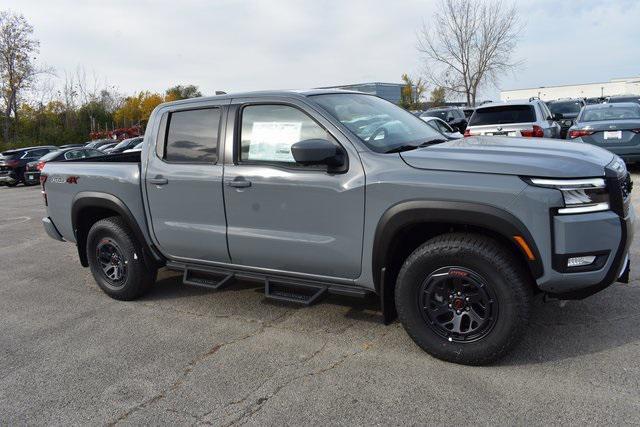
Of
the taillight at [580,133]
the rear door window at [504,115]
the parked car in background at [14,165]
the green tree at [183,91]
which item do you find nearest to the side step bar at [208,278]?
the rear door window at [504,115]

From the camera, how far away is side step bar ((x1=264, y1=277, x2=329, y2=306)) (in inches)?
155

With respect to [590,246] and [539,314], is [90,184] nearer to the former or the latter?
[539,314]

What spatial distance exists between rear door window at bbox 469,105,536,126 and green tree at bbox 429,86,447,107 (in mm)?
25932

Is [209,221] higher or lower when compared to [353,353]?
higher

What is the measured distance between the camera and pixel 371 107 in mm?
4434

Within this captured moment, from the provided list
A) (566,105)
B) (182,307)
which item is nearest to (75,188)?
(182,307)

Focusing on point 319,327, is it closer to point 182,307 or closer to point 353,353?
point 353,353

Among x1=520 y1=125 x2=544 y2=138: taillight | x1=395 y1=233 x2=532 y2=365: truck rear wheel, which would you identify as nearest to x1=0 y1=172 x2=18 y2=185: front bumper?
x1=520 y1=125 x2=544 y2=138: taillight

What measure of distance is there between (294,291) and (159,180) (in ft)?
4.94

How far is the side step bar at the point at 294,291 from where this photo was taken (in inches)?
155

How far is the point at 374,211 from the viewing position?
3574 millimetres

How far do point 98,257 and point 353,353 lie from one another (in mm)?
2944

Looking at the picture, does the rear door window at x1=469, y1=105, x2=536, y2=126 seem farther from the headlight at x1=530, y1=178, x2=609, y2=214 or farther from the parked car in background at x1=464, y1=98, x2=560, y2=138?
the headlight at x1=530, y1=178, x2=609, y2=214

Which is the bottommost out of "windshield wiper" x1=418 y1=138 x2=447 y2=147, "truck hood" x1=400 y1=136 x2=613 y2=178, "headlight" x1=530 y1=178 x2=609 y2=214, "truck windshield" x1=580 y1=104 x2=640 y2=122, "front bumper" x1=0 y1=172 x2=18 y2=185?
"front bumper" x1=0 y1=172 x2=18 y2=185
